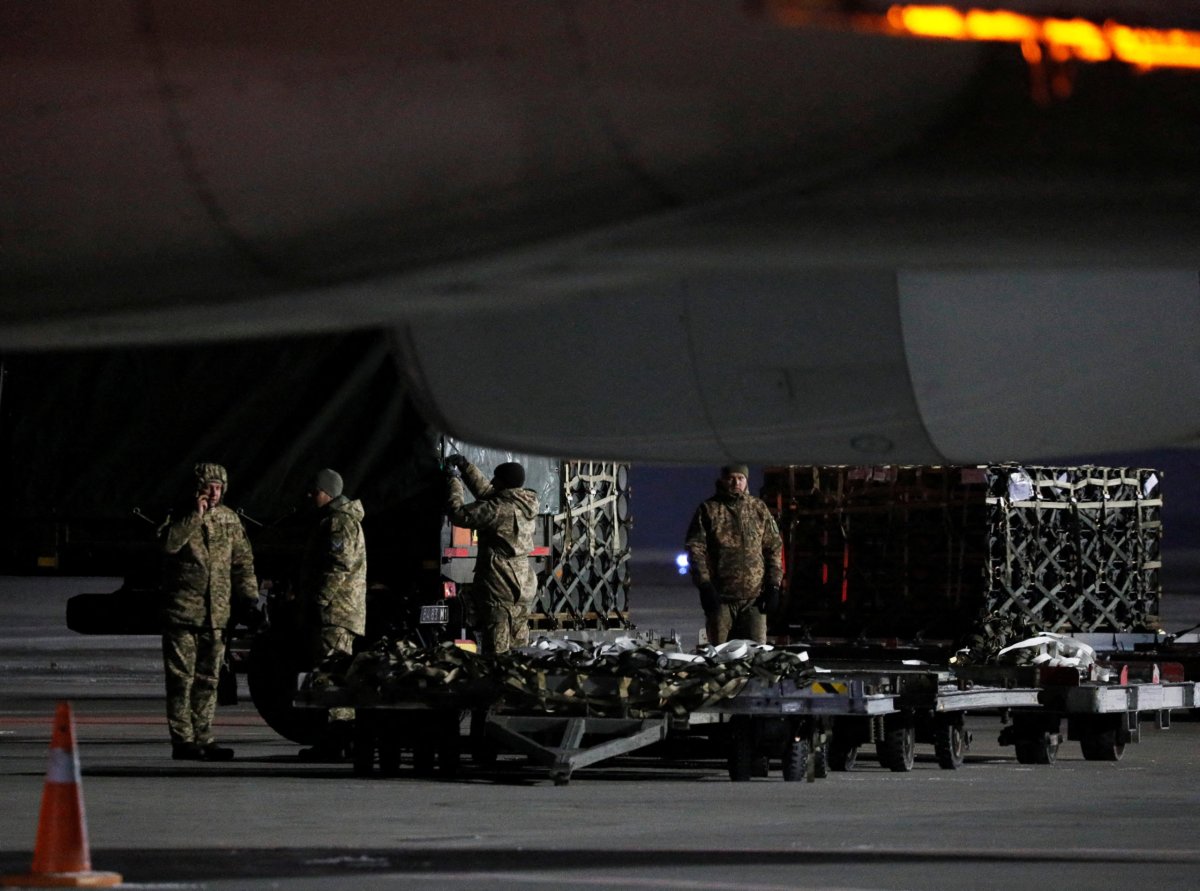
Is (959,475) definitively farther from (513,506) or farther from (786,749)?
(786,749)

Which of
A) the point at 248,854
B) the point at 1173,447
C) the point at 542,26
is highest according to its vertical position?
the point at 542,26

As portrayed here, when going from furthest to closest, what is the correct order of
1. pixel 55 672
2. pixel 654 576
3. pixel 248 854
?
1. pixel 654 576
2. pixel 55 672
3. pixel 248 854

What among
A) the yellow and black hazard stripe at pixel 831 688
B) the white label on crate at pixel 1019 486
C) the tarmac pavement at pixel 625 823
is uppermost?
the white label on crate at pixel 1019 486

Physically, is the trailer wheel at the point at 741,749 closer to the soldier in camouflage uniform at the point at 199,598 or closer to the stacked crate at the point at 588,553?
the soldier in camouflage uniform at the point at 199,598

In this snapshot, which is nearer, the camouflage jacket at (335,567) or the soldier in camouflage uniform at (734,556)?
the camouflage jacket at (335,567)

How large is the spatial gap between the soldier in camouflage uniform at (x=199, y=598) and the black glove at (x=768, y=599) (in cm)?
374

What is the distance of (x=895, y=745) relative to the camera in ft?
41.7

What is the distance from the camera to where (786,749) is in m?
12.0

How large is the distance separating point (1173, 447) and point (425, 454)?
30.3ft

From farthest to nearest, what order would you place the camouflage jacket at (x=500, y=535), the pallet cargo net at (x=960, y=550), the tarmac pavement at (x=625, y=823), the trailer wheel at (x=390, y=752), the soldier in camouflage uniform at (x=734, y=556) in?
the pallet cargo net at (x=960, y=550), the soldier in camouflage uniform at (x=734, y=556), the camouflage jacket at (x=500, y=535), the trailer wheel at (x=390, y=752), the tarmac pavement at (x=625, y=823)

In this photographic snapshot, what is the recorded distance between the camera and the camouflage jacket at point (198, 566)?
13.5 metres

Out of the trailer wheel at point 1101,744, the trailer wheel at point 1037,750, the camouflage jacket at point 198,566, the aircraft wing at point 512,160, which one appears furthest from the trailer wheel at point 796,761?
the aircraft wing at point 512,160

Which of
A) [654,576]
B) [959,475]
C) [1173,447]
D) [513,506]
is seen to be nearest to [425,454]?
[513,506]

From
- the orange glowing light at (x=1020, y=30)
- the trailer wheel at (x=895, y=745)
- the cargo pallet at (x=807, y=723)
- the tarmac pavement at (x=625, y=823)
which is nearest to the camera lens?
the orange glowing light at (x=1020, y=30)
